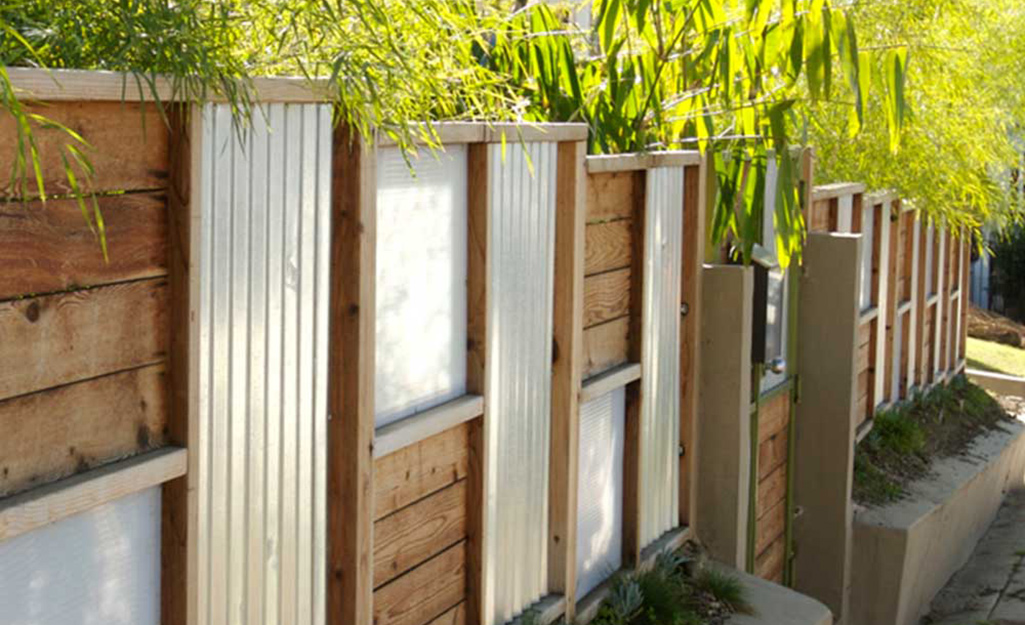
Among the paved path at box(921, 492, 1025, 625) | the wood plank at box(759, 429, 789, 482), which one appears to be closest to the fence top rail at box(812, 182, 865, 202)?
the wood plank at box(759, 429, 789, 482)

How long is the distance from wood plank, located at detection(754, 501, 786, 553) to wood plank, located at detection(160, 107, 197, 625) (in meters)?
4.46

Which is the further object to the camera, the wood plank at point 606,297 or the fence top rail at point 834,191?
the fence top rail at point 834,191

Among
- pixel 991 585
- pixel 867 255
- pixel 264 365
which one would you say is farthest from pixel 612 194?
pixel 991 585

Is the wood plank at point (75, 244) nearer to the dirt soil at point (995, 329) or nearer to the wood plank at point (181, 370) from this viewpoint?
the wood plank at point (181, 370)

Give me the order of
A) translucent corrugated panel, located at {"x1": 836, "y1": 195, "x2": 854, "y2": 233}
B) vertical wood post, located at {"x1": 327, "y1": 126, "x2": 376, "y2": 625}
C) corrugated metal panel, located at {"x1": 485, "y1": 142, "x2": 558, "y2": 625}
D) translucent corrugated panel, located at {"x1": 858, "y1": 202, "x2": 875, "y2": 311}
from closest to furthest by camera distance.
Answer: vertical wood post, located at {"x1": 327, "y1": 126, "x2": 376, "y2": 625} < corrugated metal panel, located at {"x1": 485, "y1": 142, "x2": 558, "y2": 625} < translucent corrugated panel, located at {"x1": 836, "y1": 195, "x2": 854, "y2": 233} < translucent corrugated panel, located at {"x1": 858, "y1": 202, "x2": 875, "y2": 311}

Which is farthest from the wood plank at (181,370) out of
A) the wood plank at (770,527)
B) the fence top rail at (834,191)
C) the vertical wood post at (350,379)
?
the fence top rail at (834,191)

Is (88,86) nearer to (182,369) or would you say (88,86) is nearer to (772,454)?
(182,369)

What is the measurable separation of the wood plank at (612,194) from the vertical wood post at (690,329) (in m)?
0.52

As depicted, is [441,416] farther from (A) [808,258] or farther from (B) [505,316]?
(A) [808,258]

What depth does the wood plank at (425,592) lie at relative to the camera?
4.23 meters

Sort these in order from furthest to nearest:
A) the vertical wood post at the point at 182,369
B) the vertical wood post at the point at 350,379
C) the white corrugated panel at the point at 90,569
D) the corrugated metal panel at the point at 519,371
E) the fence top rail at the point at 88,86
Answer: the corrugated metal panel at the point at 519,371 < the vertical wood post at the point at 350,379 < the vertical wood post at the point at 182,369 < the white corrugated panel at the point at 90,569 < the fence top rail at the point at 88,86

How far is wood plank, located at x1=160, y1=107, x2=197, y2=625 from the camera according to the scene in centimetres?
317

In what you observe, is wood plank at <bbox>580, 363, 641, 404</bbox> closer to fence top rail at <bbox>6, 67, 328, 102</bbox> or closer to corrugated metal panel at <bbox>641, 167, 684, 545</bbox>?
corrugated metal panel at <bbox>641, 167, 684, 545</bbox>

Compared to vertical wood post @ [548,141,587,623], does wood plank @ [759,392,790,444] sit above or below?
below
